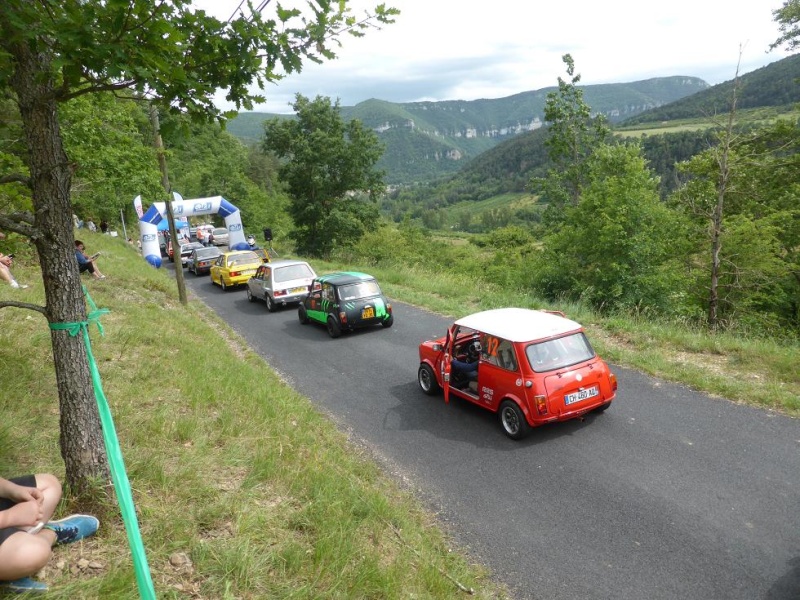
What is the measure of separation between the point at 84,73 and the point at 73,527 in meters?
2.87

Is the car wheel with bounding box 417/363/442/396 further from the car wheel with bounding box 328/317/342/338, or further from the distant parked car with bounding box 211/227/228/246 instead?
the distant parked car with bounding box 211/227/228/246

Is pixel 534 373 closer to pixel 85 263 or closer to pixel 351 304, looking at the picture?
pixel 351 304

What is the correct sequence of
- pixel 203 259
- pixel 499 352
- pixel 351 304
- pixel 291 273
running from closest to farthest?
pixel 499 352
pixel 351 304
pixel 291 273
pixel 203 259

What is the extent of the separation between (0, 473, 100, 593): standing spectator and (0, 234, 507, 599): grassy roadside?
13 cm

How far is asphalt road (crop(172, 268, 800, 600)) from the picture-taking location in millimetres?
4492

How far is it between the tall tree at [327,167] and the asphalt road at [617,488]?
24.8 meters

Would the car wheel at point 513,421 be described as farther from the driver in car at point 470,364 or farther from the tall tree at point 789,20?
the tall tree at point 789,20

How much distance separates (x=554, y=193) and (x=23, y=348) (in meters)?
26.6

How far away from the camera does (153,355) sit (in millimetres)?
8688

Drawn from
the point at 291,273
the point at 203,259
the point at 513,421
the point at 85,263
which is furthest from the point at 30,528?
the point at 203,259

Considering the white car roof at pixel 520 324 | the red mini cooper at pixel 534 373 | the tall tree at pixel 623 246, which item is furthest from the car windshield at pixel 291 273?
the red mini cooper at pixel 534 373

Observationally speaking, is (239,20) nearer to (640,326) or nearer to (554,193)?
(640,326)

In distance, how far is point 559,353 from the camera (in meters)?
7.20

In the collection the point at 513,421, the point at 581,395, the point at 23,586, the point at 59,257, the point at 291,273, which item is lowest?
the point at 513,421
